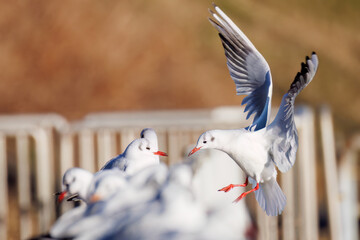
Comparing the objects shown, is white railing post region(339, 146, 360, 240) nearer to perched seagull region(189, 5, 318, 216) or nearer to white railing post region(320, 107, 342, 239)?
white railing post region(320, 107, 342, 239)

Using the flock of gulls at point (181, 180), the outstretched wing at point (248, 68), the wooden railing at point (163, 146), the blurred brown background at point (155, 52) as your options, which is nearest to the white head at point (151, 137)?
the flock of gulls at point (181, 180)

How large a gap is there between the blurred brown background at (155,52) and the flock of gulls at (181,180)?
140 inches

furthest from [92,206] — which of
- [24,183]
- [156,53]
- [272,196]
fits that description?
[156,53]

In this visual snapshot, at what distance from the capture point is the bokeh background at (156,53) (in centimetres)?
479

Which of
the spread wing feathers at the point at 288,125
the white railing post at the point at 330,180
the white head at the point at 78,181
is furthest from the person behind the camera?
the white railing post at the point at 330,180

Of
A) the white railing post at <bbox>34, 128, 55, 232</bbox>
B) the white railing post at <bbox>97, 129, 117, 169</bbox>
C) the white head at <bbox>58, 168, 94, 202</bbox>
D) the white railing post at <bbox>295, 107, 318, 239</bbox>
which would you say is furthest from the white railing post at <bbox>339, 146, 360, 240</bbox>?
the white head at <bbox>58, 168, 94, 202</bbox>

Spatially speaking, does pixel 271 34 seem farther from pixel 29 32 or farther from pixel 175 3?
pixel 29 32

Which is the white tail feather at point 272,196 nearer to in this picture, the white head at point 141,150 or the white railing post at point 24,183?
the white head at point 141,150

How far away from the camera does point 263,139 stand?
0.97 metres

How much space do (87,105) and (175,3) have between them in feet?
3.68

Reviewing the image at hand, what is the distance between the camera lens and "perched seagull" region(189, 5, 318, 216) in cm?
94

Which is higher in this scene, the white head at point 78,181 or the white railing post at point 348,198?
the white head at point 78,181

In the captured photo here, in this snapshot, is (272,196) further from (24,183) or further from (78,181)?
(24,183)

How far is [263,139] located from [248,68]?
0.15 metres
